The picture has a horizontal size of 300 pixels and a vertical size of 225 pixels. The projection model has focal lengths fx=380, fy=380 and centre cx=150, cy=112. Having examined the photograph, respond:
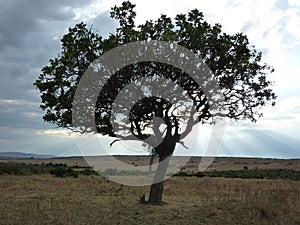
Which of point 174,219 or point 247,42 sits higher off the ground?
point 247,42

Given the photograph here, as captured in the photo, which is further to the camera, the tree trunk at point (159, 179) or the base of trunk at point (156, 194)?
the base of trunk at point (156, 194)

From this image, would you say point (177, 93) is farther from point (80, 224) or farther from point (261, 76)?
point (80, 224)

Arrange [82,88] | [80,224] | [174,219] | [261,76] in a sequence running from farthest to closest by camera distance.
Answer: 1. [261,76]
2. [82,88]
3. [174,219]
4. [80,224]

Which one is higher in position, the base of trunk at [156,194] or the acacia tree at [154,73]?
the acacia tree at [154,73]

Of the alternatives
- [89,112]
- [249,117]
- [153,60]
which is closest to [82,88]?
[89,112]

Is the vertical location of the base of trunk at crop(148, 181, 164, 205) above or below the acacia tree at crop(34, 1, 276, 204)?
below

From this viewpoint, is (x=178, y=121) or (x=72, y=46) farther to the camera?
(x=178, y=121)


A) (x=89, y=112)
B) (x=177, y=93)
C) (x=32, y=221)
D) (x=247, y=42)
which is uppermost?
(x=247, y=42)

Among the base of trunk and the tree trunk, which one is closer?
the tree trunk

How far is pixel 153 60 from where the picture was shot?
1542 cm

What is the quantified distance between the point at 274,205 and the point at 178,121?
5.73m

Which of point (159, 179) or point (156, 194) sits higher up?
point (159, 179)

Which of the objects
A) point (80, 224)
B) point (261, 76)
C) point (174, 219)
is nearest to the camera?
point (80, 224)

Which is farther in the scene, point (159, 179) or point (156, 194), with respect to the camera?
point (159, 179)
